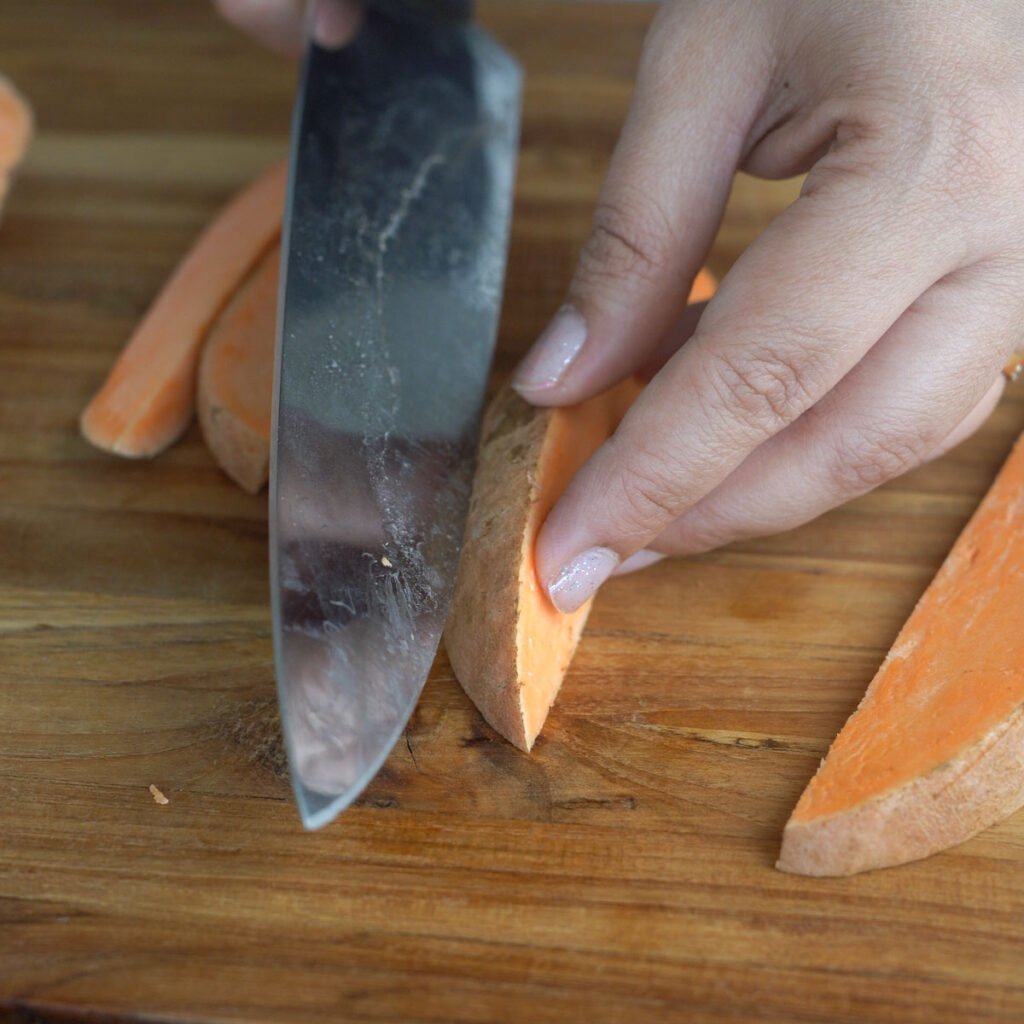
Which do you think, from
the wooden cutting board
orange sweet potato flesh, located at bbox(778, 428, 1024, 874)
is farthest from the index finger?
orange sweet potato flesh, located at bbox(778, 428, 1024, 874)

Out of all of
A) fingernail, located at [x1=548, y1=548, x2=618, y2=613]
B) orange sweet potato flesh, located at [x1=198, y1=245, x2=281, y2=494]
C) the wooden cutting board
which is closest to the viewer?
the wooden cutting board

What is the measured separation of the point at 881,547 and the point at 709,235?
50 cm

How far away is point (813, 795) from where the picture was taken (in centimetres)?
132

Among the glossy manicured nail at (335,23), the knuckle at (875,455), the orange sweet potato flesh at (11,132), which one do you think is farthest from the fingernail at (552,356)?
the orange sweet potato flesh at (11,132)

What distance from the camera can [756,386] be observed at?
1.37 meters

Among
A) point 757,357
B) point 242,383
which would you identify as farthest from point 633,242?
point 242,383

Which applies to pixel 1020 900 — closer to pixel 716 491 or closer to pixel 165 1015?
pixel 716 491

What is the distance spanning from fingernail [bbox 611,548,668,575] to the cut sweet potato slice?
9 cm

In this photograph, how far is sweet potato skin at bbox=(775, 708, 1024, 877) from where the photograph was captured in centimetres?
128

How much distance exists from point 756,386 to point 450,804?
0.60 metres


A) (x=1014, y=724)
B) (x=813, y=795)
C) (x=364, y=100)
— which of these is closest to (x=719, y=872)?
(x=813, y=795)

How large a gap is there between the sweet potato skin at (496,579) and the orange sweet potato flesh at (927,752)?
1.16 ft

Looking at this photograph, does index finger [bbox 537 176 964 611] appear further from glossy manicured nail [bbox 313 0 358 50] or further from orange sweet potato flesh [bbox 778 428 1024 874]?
glossy manicured nail [bbox 313 0 358 50]

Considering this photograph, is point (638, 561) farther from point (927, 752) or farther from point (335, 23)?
point (335, 23)
